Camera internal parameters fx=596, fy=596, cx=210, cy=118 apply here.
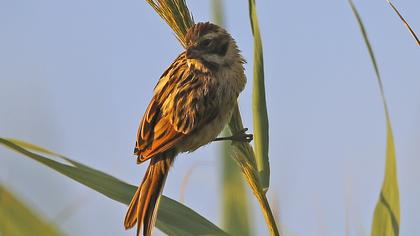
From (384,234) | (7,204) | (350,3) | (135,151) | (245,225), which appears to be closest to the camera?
(7,204)

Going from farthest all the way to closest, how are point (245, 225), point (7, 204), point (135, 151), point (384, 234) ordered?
point (135, 151) → point (384, 234) → point (245, 225) → point (7, 204)

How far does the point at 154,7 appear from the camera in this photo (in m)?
2.33

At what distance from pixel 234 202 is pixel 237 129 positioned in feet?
1.62

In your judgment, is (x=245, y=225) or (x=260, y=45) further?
(x=260, y=45)

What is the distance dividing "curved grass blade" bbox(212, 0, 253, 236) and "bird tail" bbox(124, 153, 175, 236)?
0.34m

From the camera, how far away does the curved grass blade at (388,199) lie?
1.97m

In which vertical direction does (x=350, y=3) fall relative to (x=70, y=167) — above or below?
above

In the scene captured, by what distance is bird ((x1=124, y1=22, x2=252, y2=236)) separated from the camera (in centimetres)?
296

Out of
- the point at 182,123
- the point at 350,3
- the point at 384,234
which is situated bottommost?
the point at 384,234

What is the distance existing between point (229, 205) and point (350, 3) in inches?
32.7

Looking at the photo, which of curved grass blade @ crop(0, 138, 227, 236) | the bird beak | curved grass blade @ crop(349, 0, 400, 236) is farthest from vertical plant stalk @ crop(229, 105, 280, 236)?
the bird beak

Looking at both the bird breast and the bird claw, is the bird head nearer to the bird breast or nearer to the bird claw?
the bird breast

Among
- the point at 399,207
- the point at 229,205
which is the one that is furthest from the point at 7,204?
the point at 399,207

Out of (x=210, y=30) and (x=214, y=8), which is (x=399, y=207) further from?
(x=210, y=30)
